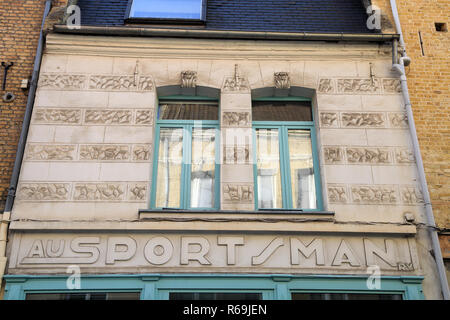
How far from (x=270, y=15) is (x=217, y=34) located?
1637mm

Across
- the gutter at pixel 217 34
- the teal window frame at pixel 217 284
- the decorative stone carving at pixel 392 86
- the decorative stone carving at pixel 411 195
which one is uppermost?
the gutter at pixel 217 34

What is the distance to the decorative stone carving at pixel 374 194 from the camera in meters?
7.27

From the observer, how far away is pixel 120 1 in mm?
9555

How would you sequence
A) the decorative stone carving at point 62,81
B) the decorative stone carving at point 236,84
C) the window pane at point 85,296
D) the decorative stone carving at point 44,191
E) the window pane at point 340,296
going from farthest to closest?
1. the decorative stone carving at point 236,84
2. the decorative stone carving at point 62,81
3. the decorative stone carving at point 44,191
4. the window pane at point 340,296
5. the window pane at point 85,296

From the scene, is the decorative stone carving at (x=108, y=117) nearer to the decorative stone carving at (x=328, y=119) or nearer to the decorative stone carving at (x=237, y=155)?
the decorative stone carving at (x=237, y=155)

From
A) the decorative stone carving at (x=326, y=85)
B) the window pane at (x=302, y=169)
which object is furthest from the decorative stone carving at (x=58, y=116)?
the decorative stone carving at (x=326, y=85)

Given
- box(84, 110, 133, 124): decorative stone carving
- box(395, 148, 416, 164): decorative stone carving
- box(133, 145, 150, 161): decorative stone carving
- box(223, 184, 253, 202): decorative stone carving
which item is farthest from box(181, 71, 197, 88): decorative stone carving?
box(395, 148, 416, 164): decorative stone carving

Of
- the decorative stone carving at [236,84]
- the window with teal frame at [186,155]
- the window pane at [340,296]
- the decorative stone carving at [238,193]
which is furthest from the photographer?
the decorative stone carving at [236,84]

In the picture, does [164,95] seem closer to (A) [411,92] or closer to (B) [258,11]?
(B) [258,11]

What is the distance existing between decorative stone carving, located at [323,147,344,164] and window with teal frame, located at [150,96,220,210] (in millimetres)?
1899

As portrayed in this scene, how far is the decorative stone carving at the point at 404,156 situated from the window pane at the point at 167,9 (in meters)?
4.82

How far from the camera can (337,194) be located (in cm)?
732

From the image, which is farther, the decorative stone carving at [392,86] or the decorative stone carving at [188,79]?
the decorative stone carving at [392,86]

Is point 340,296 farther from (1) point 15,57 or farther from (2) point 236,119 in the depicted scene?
(1) point 15,57
